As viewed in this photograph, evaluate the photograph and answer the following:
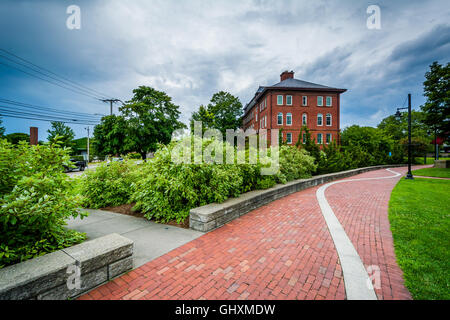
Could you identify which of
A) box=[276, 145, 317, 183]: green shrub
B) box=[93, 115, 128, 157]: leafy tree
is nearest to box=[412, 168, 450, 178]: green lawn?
box=[276, 145, 317, 183]: green shrub

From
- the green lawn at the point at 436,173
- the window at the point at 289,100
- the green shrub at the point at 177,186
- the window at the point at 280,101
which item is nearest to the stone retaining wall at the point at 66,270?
the green shrub at the point at 177,186

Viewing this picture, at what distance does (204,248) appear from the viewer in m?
3.50

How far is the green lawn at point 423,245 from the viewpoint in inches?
95.7

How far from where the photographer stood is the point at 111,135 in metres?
26.7

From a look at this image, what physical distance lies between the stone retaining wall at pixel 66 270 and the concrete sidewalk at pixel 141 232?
417 millimetres

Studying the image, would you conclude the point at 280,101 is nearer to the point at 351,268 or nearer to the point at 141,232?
the point at 141,232

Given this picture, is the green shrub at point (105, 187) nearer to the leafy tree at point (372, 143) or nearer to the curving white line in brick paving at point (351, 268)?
the curving white line in brick paving at point (351, 268)

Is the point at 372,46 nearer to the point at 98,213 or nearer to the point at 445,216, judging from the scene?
the point at 445,216

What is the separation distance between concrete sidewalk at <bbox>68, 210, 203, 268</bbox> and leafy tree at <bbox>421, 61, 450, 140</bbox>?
94.5 ft

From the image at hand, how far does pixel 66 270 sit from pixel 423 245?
552 cm

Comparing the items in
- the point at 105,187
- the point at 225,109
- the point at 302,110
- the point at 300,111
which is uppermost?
the point at 225,109

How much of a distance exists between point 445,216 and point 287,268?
5.29m

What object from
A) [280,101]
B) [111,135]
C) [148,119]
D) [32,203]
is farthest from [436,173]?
[111,135]
